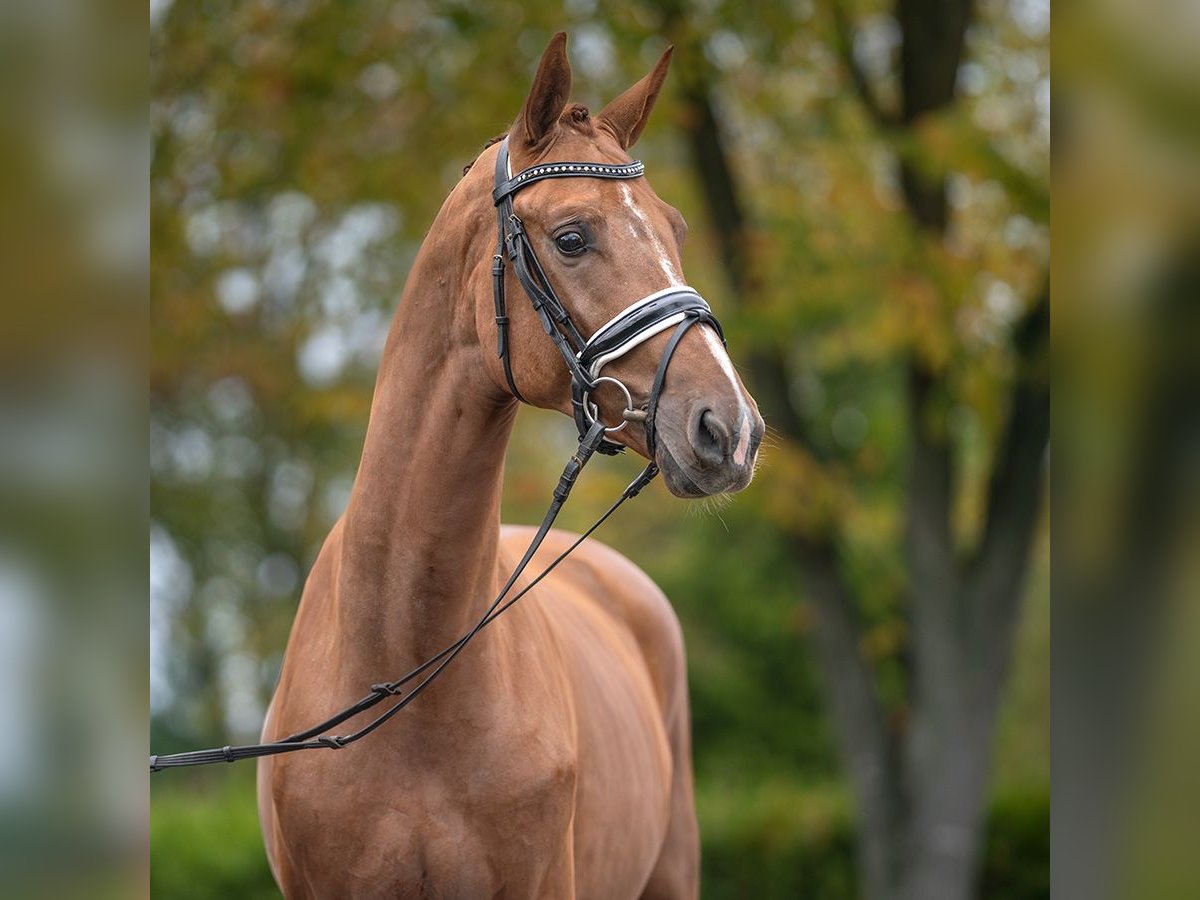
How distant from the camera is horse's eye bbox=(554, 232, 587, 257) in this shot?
2926 mm

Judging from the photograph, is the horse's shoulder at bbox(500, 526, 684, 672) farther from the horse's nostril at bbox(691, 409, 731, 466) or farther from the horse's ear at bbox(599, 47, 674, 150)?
the horse's nostril at bbox(691, 409, 731, 466)

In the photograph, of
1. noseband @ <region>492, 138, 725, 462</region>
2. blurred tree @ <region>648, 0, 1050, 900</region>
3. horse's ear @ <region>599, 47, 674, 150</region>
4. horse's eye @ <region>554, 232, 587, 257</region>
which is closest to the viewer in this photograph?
noseband @ <region>492, 138, 725, 462</region>

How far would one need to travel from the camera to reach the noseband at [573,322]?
2.77 m

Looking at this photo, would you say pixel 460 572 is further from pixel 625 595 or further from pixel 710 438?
pixel 625 595

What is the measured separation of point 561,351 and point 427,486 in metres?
0.47

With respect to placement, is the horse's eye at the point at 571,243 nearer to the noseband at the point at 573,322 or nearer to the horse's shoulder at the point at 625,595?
the noseband at the point at 573,322

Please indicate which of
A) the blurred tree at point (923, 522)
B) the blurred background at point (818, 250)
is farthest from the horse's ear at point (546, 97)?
the blurred tree at point (923, 522)

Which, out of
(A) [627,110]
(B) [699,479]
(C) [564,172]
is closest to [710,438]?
(B) [699,479]

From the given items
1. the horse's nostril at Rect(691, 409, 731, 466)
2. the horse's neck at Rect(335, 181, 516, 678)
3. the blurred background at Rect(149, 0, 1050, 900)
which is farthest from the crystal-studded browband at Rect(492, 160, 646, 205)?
the blurred background at Rect(149, 0, 1050, 900)

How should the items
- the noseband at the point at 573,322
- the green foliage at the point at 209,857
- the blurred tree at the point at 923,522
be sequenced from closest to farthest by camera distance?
the noseband at the point at 573,322, the blurred tree at the point at 923,522, the green foliage at the point at 209,857

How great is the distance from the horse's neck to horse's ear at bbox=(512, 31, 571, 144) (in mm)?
282

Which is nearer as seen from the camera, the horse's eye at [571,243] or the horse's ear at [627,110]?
the horse's eye at [571,243]

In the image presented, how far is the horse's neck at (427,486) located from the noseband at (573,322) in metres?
0.16
